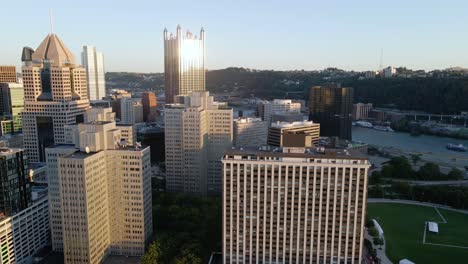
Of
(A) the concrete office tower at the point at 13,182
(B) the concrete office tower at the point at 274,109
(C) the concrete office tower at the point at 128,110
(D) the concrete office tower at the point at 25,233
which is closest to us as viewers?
(D) the concrete office tower at the point at 25,233

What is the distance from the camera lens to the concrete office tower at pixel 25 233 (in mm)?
54531

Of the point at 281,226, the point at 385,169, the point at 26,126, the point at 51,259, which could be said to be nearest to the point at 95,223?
the point at 51,259

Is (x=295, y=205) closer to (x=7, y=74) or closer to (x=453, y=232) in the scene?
(x=453, y=232)

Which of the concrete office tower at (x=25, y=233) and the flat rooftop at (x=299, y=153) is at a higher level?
the flat rooftop at (x=299, y=153)

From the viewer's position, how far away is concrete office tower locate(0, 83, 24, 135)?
139 meters

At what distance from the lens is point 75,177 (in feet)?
175

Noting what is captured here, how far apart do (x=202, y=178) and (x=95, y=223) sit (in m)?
38.1

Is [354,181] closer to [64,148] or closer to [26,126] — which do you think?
[64,148]

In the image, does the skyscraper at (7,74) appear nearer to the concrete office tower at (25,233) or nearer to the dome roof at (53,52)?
the dome roof at (53,52)

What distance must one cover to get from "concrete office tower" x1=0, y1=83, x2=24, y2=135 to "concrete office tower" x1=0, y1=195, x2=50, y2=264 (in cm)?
8186

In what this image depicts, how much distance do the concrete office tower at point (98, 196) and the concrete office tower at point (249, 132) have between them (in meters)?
55.6

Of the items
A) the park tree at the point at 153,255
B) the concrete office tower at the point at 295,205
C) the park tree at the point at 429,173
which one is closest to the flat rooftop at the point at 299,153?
the concrete office tower at the point at 295,205

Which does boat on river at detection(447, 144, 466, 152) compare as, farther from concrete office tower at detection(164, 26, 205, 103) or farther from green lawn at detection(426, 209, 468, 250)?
concrete office tower at detection(164, 26, 205, 103)

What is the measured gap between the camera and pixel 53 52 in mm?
96750
